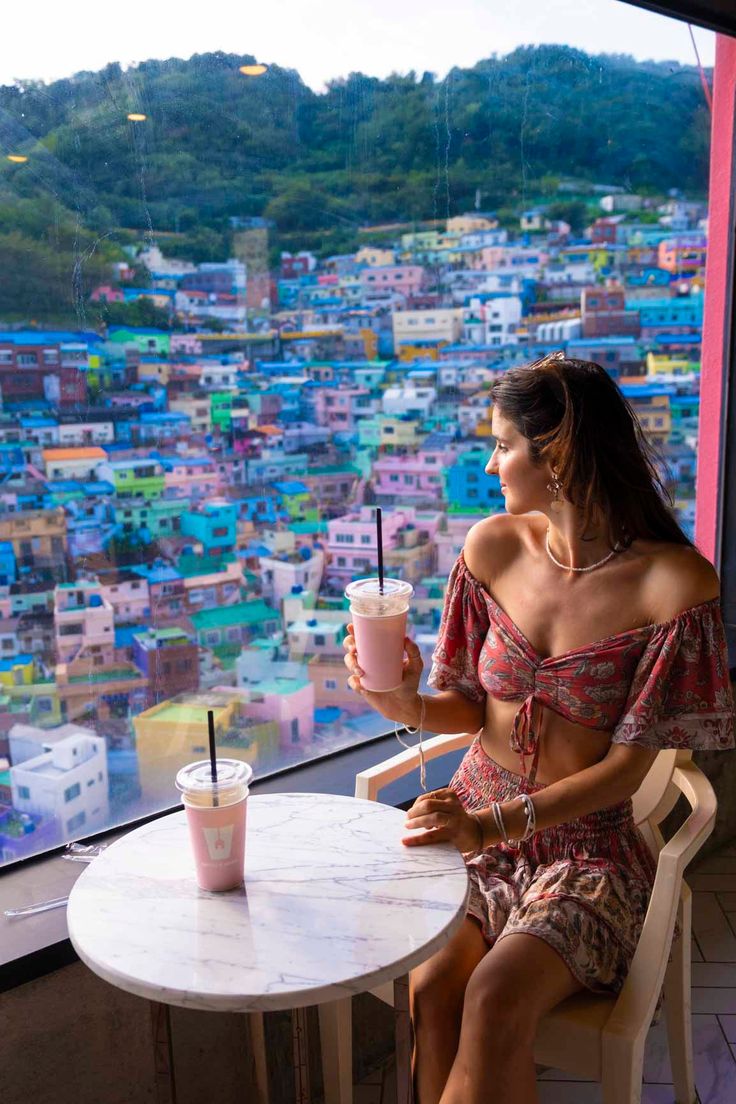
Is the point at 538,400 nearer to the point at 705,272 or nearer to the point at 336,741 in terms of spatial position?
the point at 336,741

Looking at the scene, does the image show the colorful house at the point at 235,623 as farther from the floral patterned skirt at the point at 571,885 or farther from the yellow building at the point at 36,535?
the floral patterned skirt at the point at 571,885

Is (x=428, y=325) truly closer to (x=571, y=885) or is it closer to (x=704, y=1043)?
(x=571, y=885)

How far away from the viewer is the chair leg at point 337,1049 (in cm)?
182

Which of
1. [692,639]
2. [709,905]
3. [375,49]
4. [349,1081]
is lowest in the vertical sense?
[709,905]

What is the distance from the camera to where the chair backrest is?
209 cm

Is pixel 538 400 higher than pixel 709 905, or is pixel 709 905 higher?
pixel 538 400

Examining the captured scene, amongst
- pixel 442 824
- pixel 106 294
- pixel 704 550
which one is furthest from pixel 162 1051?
pixel 704 550

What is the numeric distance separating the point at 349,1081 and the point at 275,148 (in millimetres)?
1955

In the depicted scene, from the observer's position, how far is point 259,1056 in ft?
5.52

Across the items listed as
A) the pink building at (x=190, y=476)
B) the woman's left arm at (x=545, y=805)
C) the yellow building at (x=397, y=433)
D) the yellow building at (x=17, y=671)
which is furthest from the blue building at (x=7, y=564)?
the yellow building at (x=397, y=433)

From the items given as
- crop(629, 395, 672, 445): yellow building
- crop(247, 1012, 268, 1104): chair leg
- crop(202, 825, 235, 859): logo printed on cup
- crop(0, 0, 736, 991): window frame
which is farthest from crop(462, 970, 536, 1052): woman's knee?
crop(629, 395, 672, 445): yellow building

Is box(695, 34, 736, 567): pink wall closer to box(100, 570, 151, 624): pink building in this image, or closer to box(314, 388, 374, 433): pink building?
box(314, 388, 374, 433): pink building

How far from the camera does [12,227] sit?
1.85 meters

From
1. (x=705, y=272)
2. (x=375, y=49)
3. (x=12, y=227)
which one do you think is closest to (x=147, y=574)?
(x=12, y=227)
